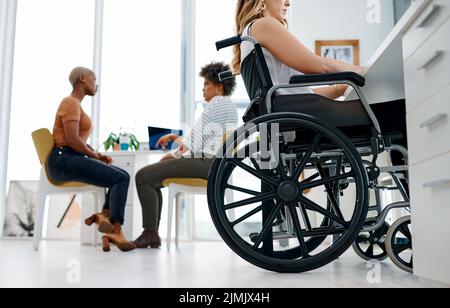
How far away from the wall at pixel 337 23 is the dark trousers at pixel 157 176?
2.11 metres

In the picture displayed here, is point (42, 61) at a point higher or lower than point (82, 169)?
higher

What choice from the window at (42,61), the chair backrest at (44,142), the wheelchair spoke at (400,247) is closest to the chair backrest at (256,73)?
the wheelchair spoke at (400,247)

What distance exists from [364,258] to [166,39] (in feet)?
11.1

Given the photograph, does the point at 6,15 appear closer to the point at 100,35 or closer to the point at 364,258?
the point at 100,35

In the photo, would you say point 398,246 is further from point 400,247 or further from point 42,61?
point 42,61

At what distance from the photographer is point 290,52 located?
61.5 inches

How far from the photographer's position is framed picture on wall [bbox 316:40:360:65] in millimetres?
4367

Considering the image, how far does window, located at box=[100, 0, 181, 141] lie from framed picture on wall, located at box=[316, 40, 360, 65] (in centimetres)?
139

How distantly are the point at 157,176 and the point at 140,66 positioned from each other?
2.15 meters

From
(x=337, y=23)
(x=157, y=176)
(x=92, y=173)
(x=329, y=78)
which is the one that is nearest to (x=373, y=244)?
(x=329, y=78)

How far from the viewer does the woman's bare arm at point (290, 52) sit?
5.11 feet

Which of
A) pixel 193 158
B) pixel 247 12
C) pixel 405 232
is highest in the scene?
pixel 247 12

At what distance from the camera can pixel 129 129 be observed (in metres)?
4.66

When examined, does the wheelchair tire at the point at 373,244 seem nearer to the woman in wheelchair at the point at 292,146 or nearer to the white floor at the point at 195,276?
the white floor at the point at 195,276
